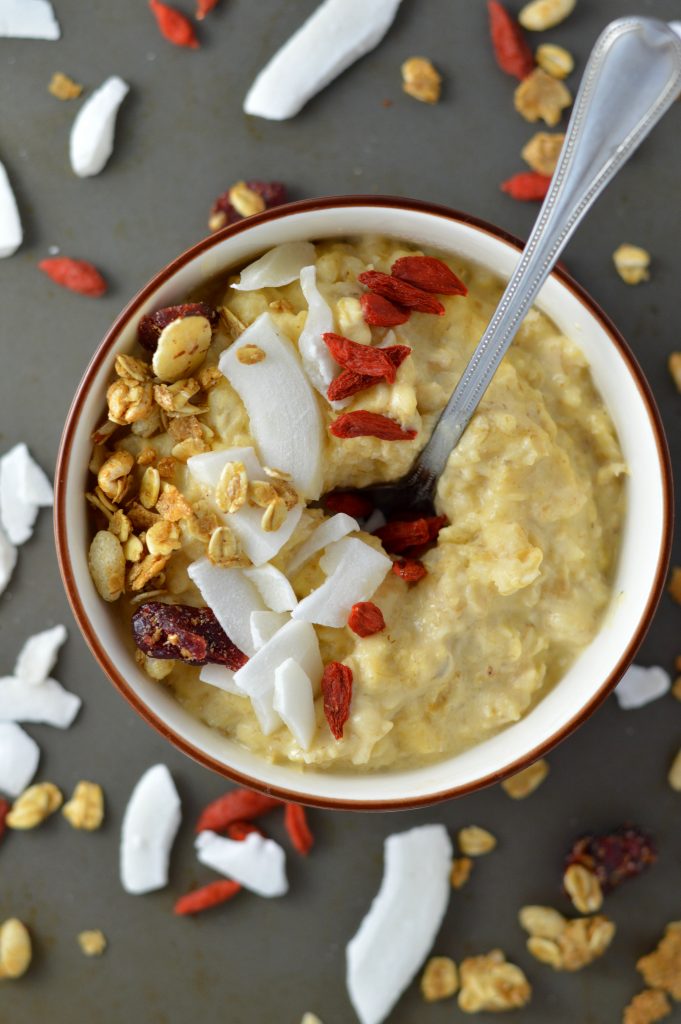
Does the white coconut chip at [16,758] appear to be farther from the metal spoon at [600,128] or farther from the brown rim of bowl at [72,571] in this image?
the metal spoon at [600,128]

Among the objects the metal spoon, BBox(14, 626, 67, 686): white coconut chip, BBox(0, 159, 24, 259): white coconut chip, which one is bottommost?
BBox(14, 626, 67, 686): white coconut chip

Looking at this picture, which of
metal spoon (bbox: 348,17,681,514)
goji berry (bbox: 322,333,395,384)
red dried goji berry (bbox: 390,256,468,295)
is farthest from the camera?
red dried goji berry (bbox: 390,256,468,295)

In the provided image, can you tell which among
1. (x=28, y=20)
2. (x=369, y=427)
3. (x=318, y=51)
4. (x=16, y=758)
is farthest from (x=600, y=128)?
(x=16, y=758)

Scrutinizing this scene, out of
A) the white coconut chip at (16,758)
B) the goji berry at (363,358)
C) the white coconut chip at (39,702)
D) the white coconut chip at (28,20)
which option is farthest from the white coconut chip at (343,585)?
the white coconut chip at (28,20)

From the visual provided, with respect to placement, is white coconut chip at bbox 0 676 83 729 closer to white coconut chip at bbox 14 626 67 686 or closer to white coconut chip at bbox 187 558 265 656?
white coconut chip at bbox 14 626 67 686

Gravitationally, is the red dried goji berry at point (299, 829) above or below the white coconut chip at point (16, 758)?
below

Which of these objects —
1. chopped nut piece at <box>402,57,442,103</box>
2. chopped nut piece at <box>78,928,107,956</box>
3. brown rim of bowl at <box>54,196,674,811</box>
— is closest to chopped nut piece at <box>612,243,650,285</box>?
brown rim of bowl at <box>54,196,674,811</box>
